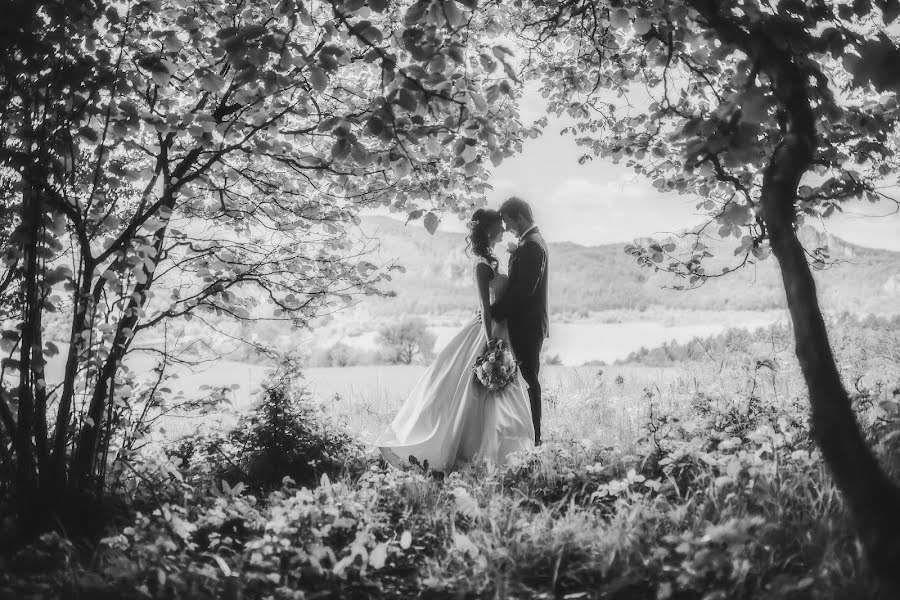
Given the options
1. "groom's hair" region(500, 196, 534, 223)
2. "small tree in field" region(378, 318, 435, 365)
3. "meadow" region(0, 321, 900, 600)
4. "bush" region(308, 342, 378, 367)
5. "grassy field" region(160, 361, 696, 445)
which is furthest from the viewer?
"small tree in field" region(378, 318, 435, 365)

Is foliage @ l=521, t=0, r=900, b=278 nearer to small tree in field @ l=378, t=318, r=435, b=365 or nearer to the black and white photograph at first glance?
the black and white photograph

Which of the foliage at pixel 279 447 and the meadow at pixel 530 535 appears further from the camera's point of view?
the foliage at pixel 279 447

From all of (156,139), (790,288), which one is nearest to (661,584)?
(790,288)

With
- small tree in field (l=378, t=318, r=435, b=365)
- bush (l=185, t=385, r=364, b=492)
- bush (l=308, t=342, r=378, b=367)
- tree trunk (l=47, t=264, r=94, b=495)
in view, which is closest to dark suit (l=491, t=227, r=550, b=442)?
bush (l=185, t=385, r=364, b=492)

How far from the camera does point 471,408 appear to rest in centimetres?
420

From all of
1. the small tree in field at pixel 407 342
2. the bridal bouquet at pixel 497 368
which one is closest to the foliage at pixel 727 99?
the bridal bouquet at pixel 497 368

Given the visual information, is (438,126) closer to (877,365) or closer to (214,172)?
(214,172)

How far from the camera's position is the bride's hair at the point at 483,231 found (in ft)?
14.2

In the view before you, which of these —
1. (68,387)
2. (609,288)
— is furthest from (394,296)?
(609,288)

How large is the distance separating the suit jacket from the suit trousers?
0.7 inches

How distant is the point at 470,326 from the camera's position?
15.0 feet

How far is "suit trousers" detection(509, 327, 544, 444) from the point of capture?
13.9ft

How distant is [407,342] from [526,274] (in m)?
12.5

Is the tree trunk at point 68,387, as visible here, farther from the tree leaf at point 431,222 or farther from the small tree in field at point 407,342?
the small tree in field at point 407,342
